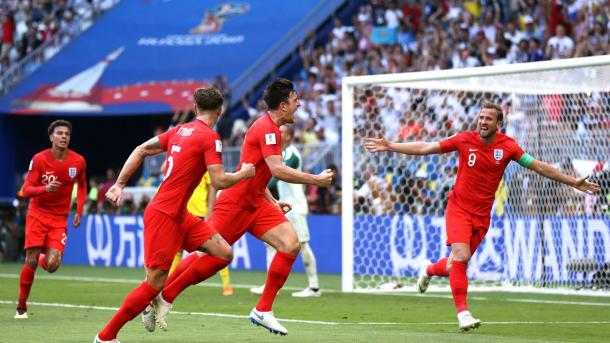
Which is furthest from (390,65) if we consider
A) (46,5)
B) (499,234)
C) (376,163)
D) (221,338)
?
(221,338)

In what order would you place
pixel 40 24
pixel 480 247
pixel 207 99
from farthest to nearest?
pixel 40 24 → pixel 480 247 → pixel 207 99

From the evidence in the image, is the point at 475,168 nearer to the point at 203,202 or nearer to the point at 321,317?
the point at 321,317

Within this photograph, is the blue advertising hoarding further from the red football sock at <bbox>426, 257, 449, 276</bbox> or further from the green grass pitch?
the red football sock at <bbox>426, 257, 449, 276</bbox>

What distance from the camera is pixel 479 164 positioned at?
12320 mm

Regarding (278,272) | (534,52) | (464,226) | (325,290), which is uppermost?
(534,52)

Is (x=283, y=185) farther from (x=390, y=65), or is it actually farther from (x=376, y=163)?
(x=390, y=65)

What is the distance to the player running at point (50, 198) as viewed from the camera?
13773 mm

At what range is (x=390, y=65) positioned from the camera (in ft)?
89.9

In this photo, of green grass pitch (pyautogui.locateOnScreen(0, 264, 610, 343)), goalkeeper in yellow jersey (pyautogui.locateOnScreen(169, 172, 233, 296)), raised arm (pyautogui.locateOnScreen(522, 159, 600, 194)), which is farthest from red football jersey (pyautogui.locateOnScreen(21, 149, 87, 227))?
raised arm (pyautogui.locateOnScreen(522, 159, 600, 194))

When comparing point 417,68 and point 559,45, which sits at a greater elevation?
point 559,45

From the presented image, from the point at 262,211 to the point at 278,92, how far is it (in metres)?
1.10

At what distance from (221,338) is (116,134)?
2550cm

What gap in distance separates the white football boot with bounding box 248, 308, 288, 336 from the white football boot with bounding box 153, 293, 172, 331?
74 centimetres

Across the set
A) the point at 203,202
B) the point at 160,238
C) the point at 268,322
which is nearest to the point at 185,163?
the point at 160,238
